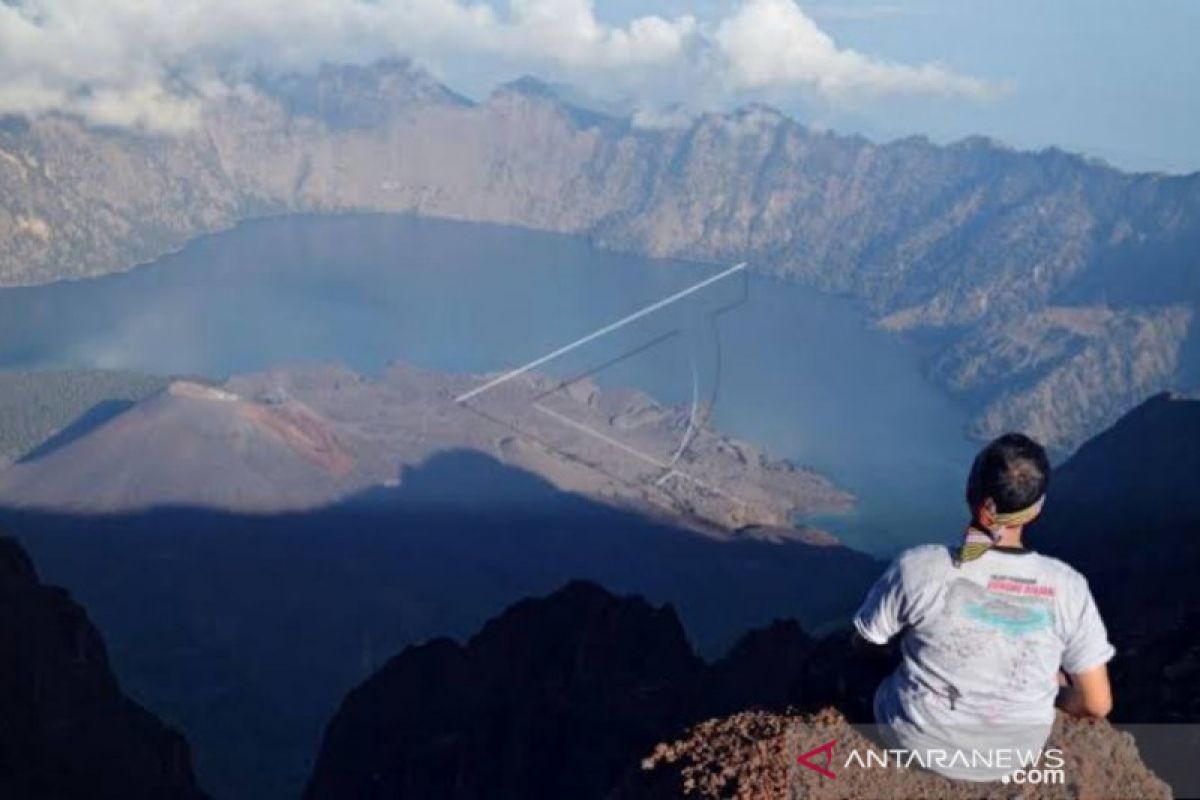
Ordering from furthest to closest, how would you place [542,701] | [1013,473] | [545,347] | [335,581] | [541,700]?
1. [545,347]
2. [335,581]
3. [541,700]
4. [542,701]
5. [1013,473]

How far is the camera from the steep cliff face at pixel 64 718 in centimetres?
2511

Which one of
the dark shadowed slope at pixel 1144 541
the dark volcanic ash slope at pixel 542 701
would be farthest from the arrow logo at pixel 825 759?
the dark volcanic ash slope at pixel 542 701

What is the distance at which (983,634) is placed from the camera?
622cm

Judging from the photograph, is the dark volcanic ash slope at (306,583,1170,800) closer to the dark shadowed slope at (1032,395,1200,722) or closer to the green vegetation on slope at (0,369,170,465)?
the dark shadowed slope at (1032,395,1200,722)

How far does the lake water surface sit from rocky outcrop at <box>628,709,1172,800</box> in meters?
87.2

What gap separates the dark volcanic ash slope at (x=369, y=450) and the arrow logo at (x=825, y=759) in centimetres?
7587

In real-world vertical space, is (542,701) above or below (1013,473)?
below

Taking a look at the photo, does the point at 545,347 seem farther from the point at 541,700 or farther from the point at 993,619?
the point at 993,619

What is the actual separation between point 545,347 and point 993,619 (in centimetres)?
14439

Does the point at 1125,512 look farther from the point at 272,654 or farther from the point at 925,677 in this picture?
the point at 925,677

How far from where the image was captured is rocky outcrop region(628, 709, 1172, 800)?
6895 millimetres

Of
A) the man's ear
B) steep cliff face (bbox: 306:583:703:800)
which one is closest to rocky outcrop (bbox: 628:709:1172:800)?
the man's ear

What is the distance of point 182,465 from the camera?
82.1m

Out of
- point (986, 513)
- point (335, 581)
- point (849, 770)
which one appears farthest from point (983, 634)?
point (335, 581)
